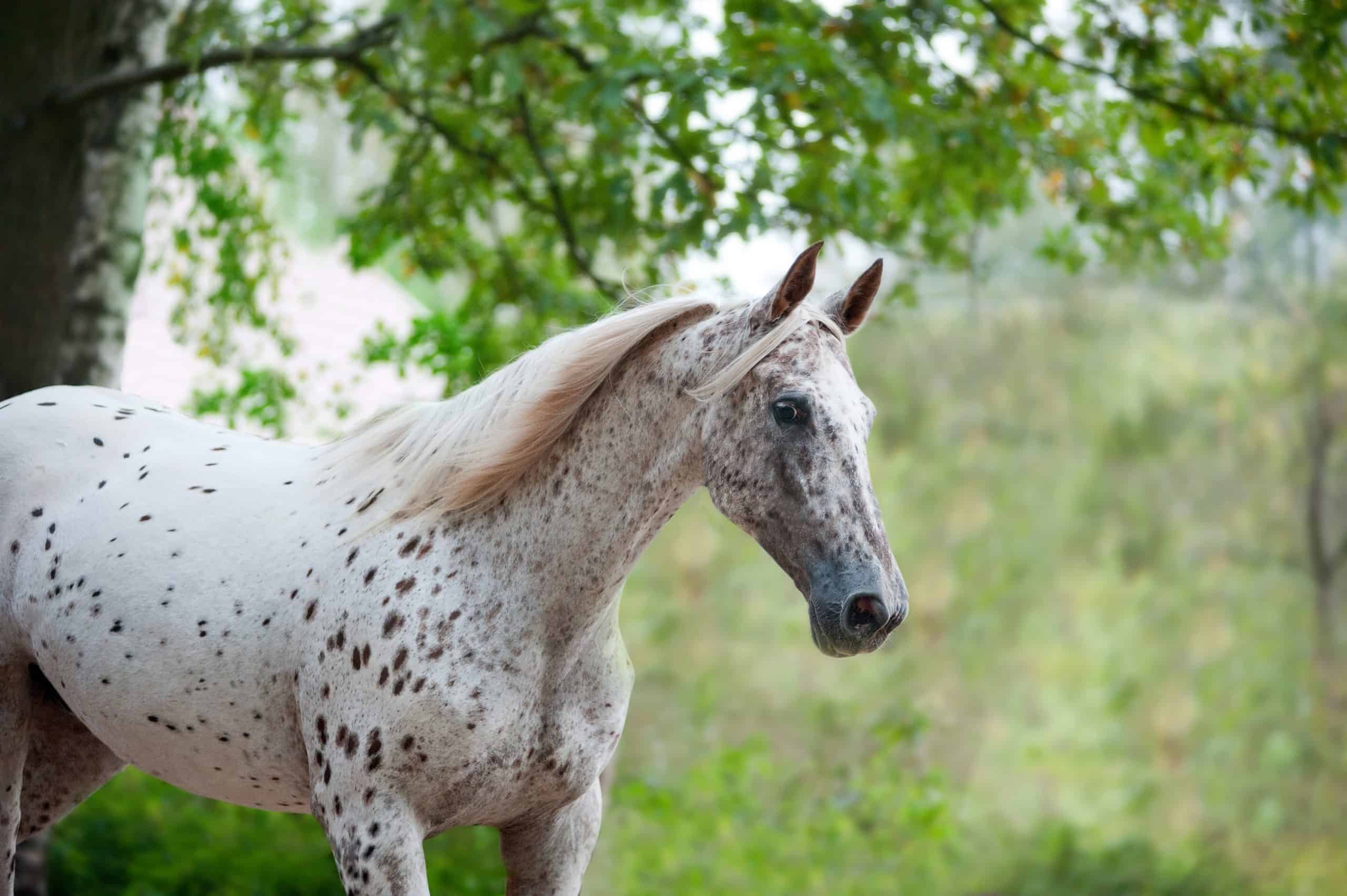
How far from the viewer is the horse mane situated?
75.2 inches

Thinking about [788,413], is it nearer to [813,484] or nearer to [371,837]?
[813,484]

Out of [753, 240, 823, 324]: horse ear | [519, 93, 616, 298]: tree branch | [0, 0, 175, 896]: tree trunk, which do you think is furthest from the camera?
[519, 93, 616, 298]: tree branch

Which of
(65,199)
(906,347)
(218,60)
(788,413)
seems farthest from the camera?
(906,347)

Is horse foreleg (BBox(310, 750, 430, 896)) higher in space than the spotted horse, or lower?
lower

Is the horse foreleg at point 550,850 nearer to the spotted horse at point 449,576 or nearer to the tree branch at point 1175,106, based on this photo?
the spotted horse at point 449,576

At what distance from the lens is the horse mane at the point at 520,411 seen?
1.91 m

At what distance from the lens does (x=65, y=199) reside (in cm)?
372

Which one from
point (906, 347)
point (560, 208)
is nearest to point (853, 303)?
point (560, 208)

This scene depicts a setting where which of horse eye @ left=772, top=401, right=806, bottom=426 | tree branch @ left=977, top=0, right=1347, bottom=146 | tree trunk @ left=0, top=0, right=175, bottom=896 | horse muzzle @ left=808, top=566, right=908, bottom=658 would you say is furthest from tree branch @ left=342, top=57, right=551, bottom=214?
horse muzzle @ left=808, top=566, right=908, bottom=658

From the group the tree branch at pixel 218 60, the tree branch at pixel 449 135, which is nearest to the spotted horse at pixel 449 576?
the tree branch at pixel 218 60

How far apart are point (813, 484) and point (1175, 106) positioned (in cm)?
337

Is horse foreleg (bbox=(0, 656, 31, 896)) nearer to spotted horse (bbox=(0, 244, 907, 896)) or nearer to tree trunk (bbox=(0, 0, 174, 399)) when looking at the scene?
spotted horse (bbox=(0, 244, 907, 896))

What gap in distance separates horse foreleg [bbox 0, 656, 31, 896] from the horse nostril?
1631mm

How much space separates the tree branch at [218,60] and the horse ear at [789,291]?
2677 millimetres
